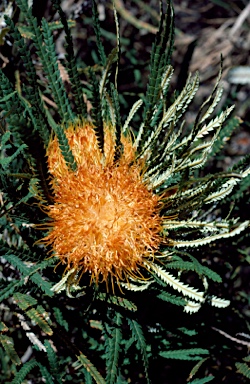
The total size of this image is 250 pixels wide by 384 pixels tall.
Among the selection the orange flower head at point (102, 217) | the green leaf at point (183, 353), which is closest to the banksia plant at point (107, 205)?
the orange flower head at point (102, 217)

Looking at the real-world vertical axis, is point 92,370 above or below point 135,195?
below

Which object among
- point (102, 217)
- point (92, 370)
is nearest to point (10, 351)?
point (92, 370)

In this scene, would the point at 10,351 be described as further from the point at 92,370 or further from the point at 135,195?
the point at 135,195

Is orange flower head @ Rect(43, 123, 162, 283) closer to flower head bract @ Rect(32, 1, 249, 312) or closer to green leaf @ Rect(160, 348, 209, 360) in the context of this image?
flower head bract @ Rect(32, 1, 249, 312)

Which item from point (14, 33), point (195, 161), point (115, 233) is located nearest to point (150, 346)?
point (115, 233)

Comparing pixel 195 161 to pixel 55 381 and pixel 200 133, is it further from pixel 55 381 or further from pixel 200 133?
pixel 55 381

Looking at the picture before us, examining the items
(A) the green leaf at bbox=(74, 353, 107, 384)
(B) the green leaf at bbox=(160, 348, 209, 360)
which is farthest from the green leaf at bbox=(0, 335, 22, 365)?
(B) the green leaf at bbox=(160, 348, 209, 360)

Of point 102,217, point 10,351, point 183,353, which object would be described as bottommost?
point 183,353

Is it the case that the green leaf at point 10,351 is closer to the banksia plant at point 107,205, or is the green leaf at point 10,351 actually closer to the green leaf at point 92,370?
the banksia plant at point 107,205
